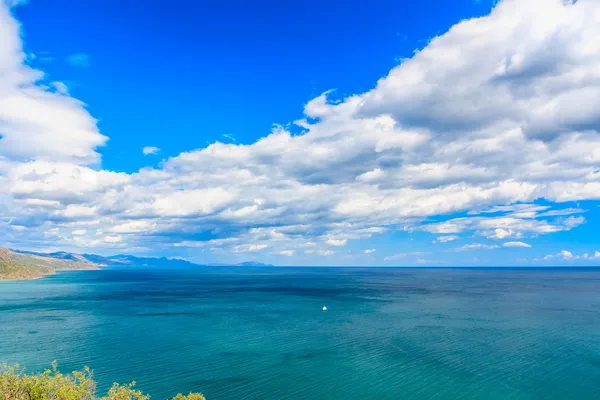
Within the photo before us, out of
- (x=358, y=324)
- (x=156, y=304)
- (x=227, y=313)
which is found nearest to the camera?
(x=358, y=324)

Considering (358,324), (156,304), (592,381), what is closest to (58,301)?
(156,304)

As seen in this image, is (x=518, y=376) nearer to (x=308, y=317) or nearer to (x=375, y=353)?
(x=375, y=353)

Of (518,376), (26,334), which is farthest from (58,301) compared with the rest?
(518,376)

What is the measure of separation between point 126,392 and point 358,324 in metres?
88.2

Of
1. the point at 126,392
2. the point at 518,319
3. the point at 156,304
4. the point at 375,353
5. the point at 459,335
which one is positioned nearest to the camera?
the point at 126,392

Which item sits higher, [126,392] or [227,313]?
[126,392]

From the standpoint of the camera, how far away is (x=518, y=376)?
231ft

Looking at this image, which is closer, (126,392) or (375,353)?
(126,392)

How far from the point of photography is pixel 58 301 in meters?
182

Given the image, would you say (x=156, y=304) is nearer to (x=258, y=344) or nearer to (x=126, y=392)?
(x=258, y=344)

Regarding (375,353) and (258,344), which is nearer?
(375,353)

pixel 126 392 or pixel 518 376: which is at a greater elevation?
pixel 126 392

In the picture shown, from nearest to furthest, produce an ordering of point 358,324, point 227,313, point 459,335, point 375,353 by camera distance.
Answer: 1. point 375,353
2. point 459,335
3. point 358,324
4. point 227,313

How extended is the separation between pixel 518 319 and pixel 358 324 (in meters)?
55.9
